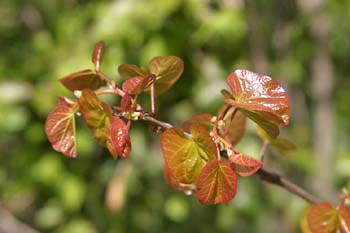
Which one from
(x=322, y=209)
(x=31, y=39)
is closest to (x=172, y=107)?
(x=31, y=39)

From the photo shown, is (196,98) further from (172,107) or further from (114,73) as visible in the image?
(114,73)

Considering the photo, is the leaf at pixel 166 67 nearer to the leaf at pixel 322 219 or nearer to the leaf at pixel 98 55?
the leaf at pixel 98 55

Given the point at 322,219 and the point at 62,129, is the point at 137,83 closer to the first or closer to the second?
the point at 62,129

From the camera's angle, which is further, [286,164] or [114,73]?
[286,164]

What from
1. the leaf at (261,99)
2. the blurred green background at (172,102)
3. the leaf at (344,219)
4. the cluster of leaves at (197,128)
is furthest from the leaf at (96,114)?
the blurred green background at (172,102)

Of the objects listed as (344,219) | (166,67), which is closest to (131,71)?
(166,67)

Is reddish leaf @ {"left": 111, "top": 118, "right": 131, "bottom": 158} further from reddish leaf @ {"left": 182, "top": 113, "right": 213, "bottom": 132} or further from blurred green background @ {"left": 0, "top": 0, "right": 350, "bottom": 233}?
Answer: blurred green background @ {"left": 0, "top": 0, "right": 350, "bottom": 233}

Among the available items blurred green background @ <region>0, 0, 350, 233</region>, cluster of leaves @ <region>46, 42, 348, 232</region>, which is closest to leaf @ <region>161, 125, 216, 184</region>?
cluster of leaves @ <region>46, 42, 348, 232</region>
